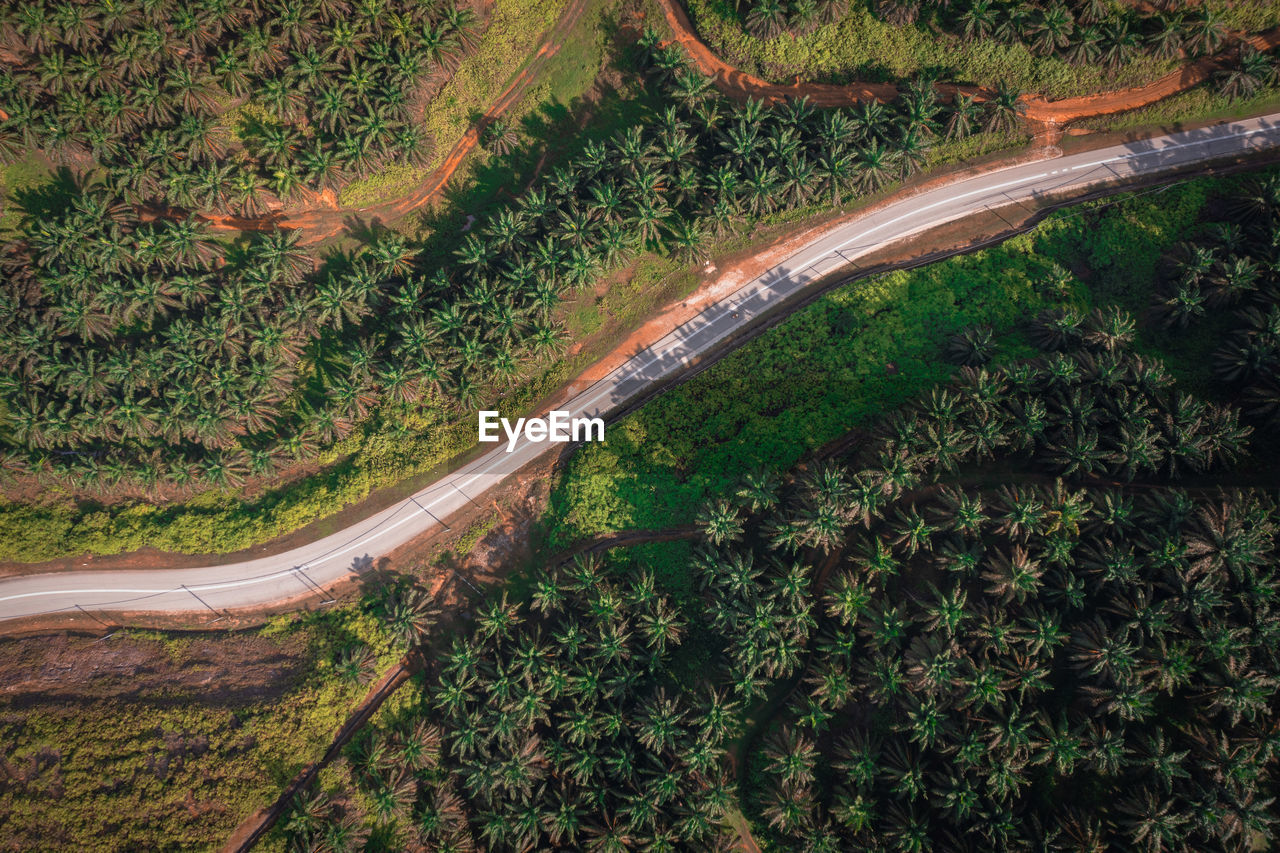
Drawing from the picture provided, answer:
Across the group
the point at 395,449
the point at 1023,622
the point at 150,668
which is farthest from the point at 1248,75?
the point at 150,668

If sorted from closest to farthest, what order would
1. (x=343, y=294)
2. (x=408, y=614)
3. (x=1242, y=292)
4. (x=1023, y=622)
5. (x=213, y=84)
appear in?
(x=1023, y=622) → (x=1242, y=292) → (x=408, y=614) → (x=343, y=294) → (x=213, y=84)

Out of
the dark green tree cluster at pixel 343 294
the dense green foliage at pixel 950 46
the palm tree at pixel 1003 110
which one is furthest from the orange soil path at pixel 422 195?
the palm tree at pixel 1003 110

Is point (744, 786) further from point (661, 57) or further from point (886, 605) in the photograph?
point (661, 57)

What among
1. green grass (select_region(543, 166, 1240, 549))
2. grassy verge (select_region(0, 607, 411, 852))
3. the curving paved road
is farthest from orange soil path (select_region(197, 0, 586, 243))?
grassy verge (select_region(0, 607, 411, 852))

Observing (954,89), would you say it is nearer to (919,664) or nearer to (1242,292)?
(1242,292)

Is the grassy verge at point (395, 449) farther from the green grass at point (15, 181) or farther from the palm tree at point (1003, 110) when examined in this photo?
the green grass at point (15, 181)
